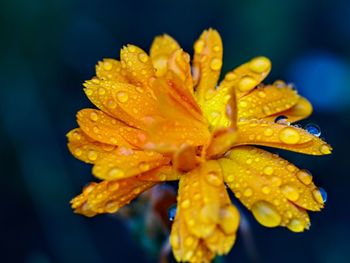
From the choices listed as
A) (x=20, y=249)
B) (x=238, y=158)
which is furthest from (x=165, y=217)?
(x=20, y=249)

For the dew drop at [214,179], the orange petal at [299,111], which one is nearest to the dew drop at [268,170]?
the dew drop at [214,179]

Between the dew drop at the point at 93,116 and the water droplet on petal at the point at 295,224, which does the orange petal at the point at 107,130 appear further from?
the water droplet on petal at the point at 295,224

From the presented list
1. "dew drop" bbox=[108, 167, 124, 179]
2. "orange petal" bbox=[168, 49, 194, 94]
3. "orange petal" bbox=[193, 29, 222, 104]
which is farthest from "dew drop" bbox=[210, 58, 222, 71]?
"dew drop" bbox=[108, 167, 124, 179]

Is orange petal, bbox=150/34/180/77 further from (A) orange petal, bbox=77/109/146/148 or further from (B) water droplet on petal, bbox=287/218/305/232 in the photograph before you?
A: (B) water droplet on petal, bbox=287/218/305/232

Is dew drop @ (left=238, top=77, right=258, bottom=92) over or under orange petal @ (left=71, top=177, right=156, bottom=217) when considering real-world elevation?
over

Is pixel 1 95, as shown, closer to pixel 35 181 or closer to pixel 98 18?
pixel 35 181
